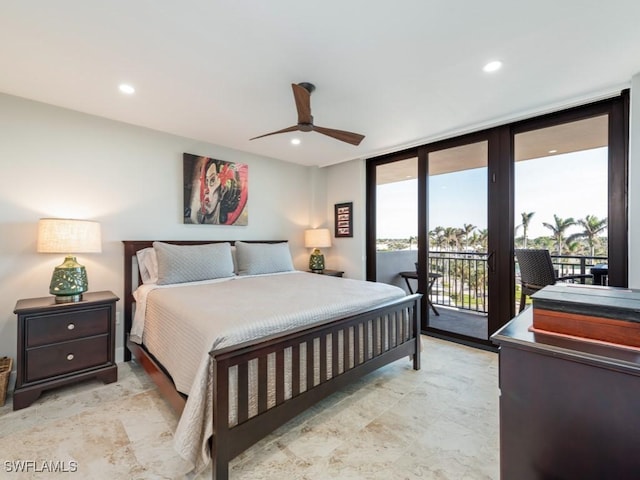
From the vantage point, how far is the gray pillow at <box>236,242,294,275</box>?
3.59 meters

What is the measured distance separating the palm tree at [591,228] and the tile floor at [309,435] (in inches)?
63.8

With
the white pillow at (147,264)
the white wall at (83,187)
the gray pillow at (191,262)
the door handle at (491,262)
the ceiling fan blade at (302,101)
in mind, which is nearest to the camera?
the ceiling fan blade at (302,101)

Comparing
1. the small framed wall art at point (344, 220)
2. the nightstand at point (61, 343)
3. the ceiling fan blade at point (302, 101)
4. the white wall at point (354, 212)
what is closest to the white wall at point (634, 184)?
the ceiling fan blade at point (302, 101)

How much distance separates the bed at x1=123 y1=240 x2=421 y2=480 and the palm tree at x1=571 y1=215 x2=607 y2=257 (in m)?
1.77

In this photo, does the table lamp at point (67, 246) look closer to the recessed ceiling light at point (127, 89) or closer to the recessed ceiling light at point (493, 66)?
the recessed ceiling light at point (127, 89)

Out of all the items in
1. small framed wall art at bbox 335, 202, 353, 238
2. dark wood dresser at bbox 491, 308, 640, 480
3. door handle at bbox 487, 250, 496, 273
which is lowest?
dark wood dresser at bbox 491, 308, 640, 480

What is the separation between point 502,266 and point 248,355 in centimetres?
287

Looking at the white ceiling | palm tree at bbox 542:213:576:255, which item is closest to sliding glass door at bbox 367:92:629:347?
palm tree at bbox 542:213:576:255

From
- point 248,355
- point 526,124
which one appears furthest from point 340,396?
point 526,124

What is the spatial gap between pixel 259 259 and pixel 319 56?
2.32 m

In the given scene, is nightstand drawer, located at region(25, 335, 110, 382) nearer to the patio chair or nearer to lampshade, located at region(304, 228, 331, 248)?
lampshade, located at region(304, 228, 331, 248)

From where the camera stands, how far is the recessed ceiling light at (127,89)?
235 centimetres

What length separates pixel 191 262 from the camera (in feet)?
10.0

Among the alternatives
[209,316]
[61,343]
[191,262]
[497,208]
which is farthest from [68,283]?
[497,208]
